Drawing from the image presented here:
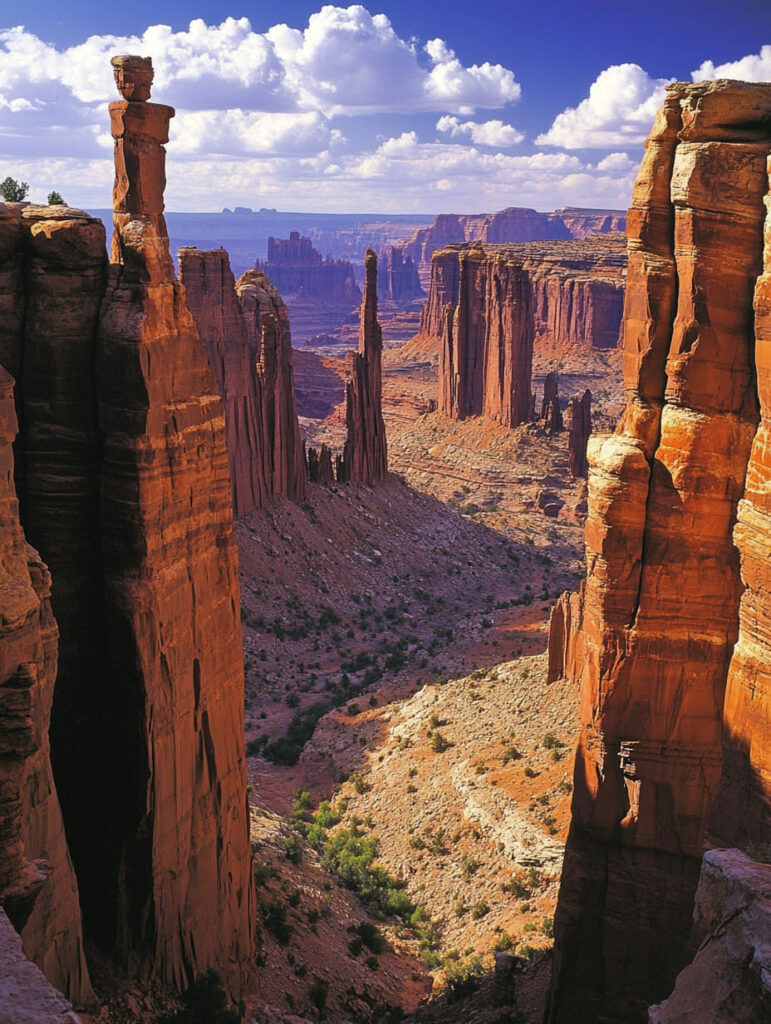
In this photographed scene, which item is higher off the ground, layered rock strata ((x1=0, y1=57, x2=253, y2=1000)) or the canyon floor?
layered rock strata ((x1=0, y1=57, x2=253, y2=1000))

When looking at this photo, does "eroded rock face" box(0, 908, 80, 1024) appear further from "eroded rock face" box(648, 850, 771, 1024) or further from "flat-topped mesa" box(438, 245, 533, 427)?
"flat-topped mesa" box(438, 245, 533, 427)

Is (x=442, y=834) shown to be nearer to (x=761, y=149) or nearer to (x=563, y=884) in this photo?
(x=563, y=884)

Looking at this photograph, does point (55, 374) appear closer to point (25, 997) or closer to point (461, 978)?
point (25, 997)

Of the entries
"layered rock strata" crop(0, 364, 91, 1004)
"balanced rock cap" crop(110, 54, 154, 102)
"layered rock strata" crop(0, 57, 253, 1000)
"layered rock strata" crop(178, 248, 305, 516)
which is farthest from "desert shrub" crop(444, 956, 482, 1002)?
"layered rock strata" crop(178, 248, 305, 516)

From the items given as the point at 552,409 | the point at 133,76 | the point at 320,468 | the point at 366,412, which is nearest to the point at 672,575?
the point at 133,76

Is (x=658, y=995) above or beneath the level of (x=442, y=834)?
above

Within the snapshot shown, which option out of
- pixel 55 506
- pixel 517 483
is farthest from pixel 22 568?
pixel 517 483
